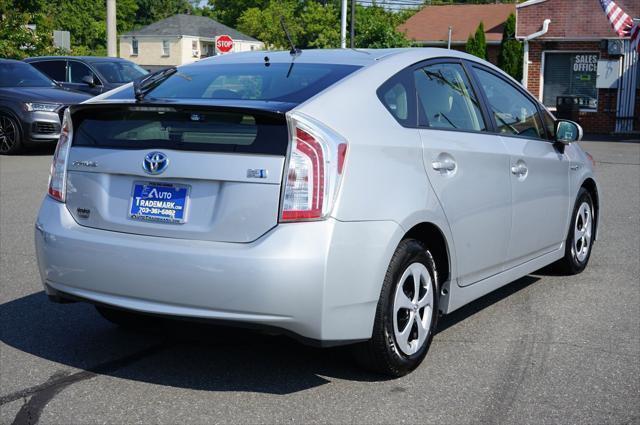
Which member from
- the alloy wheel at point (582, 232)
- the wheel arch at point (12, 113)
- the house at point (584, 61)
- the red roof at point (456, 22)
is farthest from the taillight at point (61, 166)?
the red roof at point (456, 22)

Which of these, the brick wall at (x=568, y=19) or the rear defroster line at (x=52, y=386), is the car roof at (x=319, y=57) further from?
the brick wall at (x=568, y=19)

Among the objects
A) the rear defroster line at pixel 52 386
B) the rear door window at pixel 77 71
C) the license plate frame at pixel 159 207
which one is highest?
the rear door window at pixel 77 71

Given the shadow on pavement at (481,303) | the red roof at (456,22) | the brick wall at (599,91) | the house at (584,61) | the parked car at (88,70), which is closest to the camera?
the shadow on pavement at (481,303)

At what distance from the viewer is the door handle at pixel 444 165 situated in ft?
15.9

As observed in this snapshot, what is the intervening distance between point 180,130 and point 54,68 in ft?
57.8

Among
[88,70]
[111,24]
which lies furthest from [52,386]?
[111,24]

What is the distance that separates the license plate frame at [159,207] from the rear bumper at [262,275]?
3.9 inches

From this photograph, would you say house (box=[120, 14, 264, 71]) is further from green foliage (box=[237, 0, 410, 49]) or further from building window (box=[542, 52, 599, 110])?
building window (box=[542, 52, 599, 110])

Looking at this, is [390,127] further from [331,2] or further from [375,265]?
[331,2]

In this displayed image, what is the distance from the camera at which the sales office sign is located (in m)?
28.8

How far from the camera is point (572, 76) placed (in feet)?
95.6

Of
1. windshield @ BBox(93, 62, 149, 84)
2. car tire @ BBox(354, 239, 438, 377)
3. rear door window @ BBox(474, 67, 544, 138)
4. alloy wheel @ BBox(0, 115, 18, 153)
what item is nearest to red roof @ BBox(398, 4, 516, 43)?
windshield @ BBox(93, 62, 149, 84)

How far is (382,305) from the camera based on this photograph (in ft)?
14.4

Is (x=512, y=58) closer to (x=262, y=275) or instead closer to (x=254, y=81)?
(x=254, y=81)
